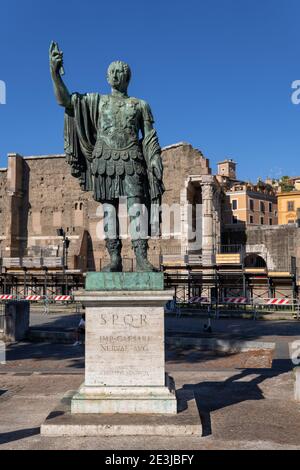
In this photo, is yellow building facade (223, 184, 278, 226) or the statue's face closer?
the statue's face

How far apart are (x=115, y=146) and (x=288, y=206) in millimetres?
52290

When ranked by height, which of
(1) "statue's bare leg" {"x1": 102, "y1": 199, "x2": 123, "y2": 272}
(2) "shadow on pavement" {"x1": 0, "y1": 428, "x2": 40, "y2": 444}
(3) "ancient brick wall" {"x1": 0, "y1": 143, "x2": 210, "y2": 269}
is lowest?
(2) "shadow on pavement" {"x1": 0, "y1": 428, "x2": 40, "y2": 444}

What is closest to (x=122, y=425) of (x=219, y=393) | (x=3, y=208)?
(x=219, y=393)

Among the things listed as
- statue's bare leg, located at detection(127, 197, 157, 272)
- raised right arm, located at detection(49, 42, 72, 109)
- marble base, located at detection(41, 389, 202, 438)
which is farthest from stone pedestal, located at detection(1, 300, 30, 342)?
marble base, located at detection(41, 389, 202, 438)

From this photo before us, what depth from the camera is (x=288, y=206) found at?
183ft

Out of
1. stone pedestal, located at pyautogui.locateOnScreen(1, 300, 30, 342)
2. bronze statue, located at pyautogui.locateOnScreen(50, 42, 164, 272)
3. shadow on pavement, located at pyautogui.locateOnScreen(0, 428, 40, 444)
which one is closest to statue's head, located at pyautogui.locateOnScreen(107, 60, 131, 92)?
bronze statue, located at pyautogui.locateOnScreen(50, 42, 164, 272)

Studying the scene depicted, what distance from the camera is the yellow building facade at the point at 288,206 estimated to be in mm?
54812

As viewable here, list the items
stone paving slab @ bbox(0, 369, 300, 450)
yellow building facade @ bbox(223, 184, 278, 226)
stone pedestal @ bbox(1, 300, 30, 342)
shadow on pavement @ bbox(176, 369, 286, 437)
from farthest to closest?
yellow building facade @ bbox(223, 184, 278, 226)
stone pedestal @ bbox(1, 300, 30, 342)
shadow on pavement @ bbox(176, 369, 286, 437)
stone paving slab @ bbox(0, 369, 300, 450)

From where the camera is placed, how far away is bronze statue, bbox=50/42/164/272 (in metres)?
5.79

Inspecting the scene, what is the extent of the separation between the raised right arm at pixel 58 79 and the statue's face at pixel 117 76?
1.75 ft

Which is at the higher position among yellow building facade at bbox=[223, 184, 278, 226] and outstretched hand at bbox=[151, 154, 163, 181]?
yellow building facade at bbox=[223, 184, 278, 226]

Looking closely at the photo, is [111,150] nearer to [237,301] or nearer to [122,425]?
[122,425]

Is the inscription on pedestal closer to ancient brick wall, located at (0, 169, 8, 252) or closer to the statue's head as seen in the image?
the statue's head

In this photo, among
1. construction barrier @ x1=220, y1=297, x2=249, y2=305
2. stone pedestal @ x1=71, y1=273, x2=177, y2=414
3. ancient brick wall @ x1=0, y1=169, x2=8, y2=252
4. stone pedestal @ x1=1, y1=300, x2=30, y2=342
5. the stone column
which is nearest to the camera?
stone pedestal @ x1=71, y1=273, x2=177, y2=414
